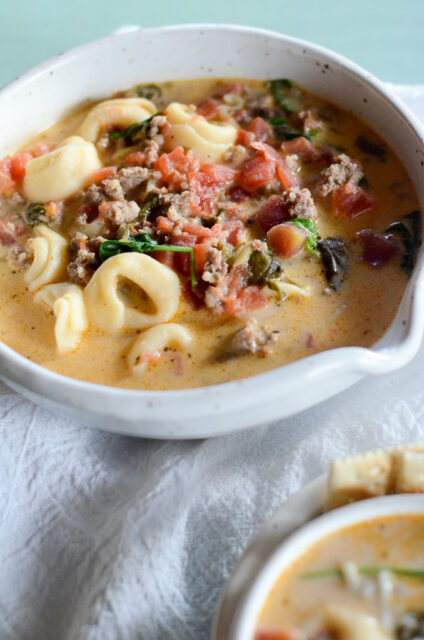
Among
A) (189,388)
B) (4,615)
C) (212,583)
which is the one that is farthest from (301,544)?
(4,615)

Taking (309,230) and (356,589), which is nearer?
(356,589)

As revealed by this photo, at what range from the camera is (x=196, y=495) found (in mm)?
3707

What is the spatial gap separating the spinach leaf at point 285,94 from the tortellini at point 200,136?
1.48 feet

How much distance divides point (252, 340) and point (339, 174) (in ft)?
4.14

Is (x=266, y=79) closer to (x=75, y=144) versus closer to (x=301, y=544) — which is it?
(x=75, y=144)

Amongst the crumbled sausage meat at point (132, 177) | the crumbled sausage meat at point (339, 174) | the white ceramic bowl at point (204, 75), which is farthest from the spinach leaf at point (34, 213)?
the crumbled sausage meat at point (339, 174)

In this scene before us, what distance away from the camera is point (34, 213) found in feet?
14.9

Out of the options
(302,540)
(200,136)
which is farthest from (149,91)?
(302,540)

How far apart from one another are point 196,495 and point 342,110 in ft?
8.45

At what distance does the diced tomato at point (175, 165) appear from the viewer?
4.51 m

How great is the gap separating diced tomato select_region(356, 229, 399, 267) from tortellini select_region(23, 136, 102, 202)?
Result: 1.56 m

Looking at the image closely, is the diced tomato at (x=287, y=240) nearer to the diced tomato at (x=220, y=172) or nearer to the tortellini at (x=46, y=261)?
the diced tomato at (x=220, y=172)

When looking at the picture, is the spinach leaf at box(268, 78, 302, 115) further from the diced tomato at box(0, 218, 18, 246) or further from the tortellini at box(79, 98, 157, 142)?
the diced tomato at box(0, 218, 18, 246)

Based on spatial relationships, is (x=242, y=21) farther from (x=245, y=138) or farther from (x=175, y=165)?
(x=175, y=165)
